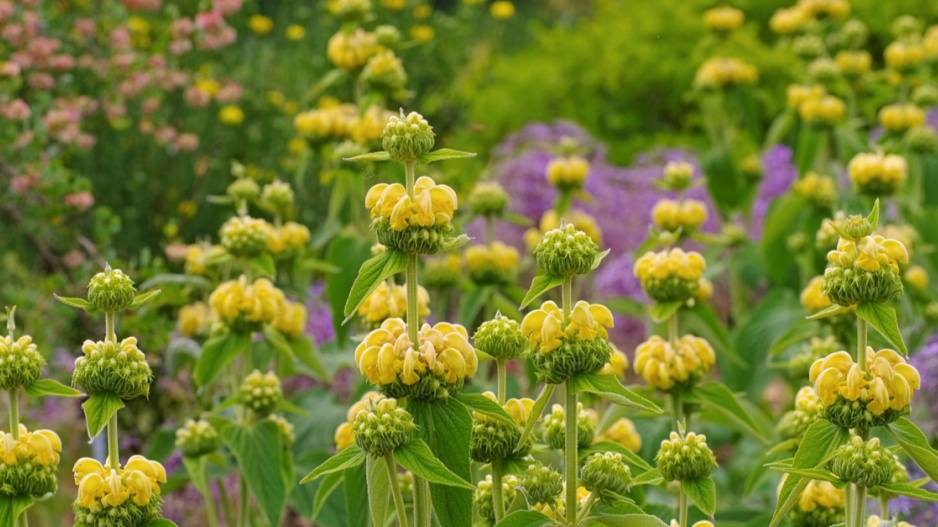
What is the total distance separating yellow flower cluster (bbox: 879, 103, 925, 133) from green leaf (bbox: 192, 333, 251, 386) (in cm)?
187

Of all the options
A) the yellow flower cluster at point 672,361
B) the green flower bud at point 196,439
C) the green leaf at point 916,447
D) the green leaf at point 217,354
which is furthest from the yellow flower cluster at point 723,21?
the green leaf at point 916,447

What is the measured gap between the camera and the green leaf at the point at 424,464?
3.87 feet

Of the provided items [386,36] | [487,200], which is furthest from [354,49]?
[487,200]

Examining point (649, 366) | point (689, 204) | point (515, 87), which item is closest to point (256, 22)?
point (515, 87)

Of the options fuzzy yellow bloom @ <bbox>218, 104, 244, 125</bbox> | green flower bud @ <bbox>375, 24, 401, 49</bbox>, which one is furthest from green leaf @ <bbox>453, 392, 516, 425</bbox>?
fuzzy yellow bloom @ <bbox>218, 104, 244, 125</bbox>

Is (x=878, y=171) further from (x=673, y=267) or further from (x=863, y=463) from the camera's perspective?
(x=863, y=463)

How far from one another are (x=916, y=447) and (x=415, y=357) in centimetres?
52

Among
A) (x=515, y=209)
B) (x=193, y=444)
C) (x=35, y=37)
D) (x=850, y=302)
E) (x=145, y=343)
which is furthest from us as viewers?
(x=515, y=209)

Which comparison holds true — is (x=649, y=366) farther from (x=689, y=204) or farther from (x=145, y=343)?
(x=145, y=343)

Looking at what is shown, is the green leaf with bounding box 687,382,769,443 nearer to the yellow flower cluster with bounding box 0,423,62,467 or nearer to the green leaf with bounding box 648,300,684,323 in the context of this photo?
the green leaf with bounding box 648,300,684,323

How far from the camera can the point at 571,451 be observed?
4.07 ft

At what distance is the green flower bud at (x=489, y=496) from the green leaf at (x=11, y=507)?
1.66ft

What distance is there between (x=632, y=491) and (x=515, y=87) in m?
3.98

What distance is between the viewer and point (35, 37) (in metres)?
3.27
